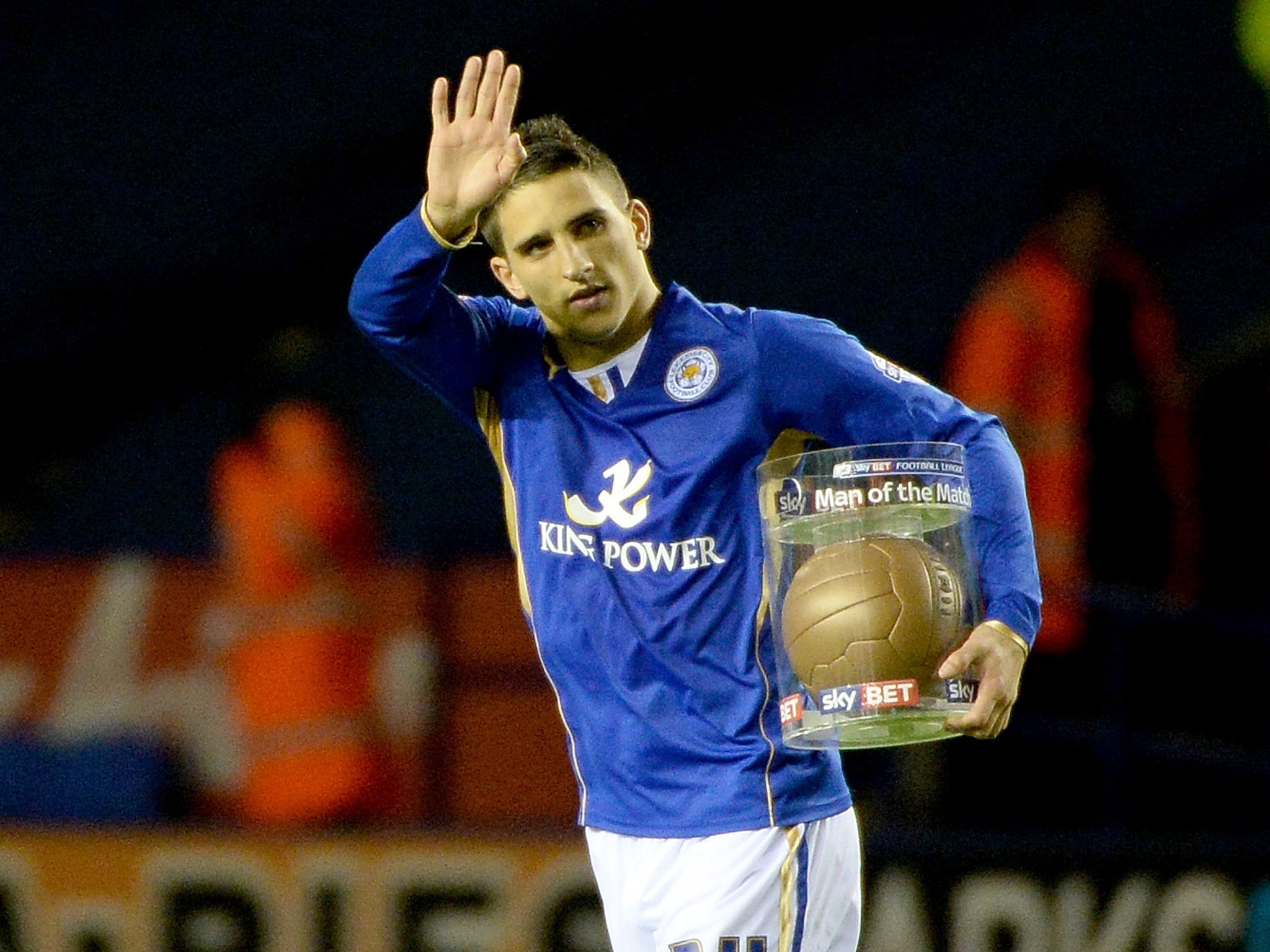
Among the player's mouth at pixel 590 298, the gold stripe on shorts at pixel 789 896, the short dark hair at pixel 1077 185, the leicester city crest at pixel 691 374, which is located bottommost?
the gold stripe on shorts at pixel 789 896

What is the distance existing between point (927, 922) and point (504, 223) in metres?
3.37

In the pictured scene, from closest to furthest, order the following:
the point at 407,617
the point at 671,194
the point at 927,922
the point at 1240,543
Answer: the point at 927,922
the point at 407,617
the point at 1240,543
the point at 671,194

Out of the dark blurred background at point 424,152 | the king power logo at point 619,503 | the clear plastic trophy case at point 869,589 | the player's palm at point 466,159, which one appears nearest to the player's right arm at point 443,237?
the player's palm at point 466,159

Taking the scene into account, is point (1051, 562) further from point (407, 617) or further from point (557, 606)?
point (557, 606)

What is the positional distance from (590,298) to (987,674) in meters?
0.90

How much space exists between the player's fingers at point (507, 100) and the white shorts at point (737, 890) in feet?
3.91

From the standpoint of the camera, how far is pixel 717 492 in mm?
3236

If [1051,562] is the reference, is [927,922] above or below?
below

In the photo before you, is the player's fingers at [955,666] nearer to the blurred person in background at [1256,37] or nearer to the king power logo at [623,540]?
the king power logo at [623,540]

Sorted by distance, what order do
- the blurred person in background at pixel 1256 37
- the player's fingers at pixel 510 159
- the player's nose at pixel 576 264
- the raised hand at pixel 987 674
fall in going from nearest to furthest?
the raised hand at pixel 987 674
the player's fingers at pixel 510 159
the player's nose at pixel 576 264
the blurred person in background at pixel 1256 37

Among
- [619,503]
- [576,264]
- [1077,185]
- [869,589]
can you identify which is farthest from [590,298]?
[1077,185]

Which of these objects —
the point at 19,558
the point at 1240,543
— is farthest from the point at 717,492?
the point at 1240,543

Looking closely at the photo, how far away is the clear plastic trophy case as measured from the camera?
289 centimetres

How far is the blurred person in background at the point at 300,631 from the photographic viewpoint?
6242mm
